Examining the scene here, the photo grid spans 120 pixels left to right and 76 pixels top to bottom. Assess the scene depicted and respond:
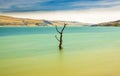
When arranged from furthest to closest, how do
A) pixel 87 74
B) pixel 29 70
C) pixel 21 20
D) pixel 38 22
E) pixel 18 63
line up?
pixel 38 22
pixel 21 20
pixel 18 63
pixel 29 70
pixel 87 74

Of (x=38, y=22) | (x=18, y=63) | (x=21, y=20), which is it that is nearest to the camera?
(x=18, y=63)

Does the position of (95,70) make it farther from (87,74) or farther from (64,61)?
(64,61)

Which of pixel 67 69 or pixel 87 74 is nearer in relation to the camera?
pixel 87 74

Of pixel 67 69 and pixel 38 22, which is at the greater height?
pixel 67 69

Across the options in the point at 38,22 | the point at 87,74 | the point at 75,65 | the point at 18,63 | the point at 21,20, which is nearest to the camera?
the point at 87,74

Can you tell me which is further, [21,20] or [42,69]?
[21,20]

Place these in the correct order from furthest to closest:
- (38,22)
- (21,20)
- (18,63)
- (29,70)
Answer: (38,22)
(21,20)
(18,63)
(29,70)

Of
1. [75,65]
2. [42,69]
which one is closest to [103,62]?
[75,65]

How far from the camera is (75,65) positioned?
10703 mm

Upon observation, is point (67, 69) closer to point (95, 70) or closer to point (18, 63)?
point (95, 70)

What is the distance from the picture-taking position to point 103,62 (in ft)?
36.7

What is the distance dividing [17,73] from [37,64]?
67.9 inches

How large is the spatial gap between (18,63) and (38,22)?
146 m

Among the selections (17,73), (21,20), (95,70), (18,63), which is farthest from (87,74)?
(21,20)
